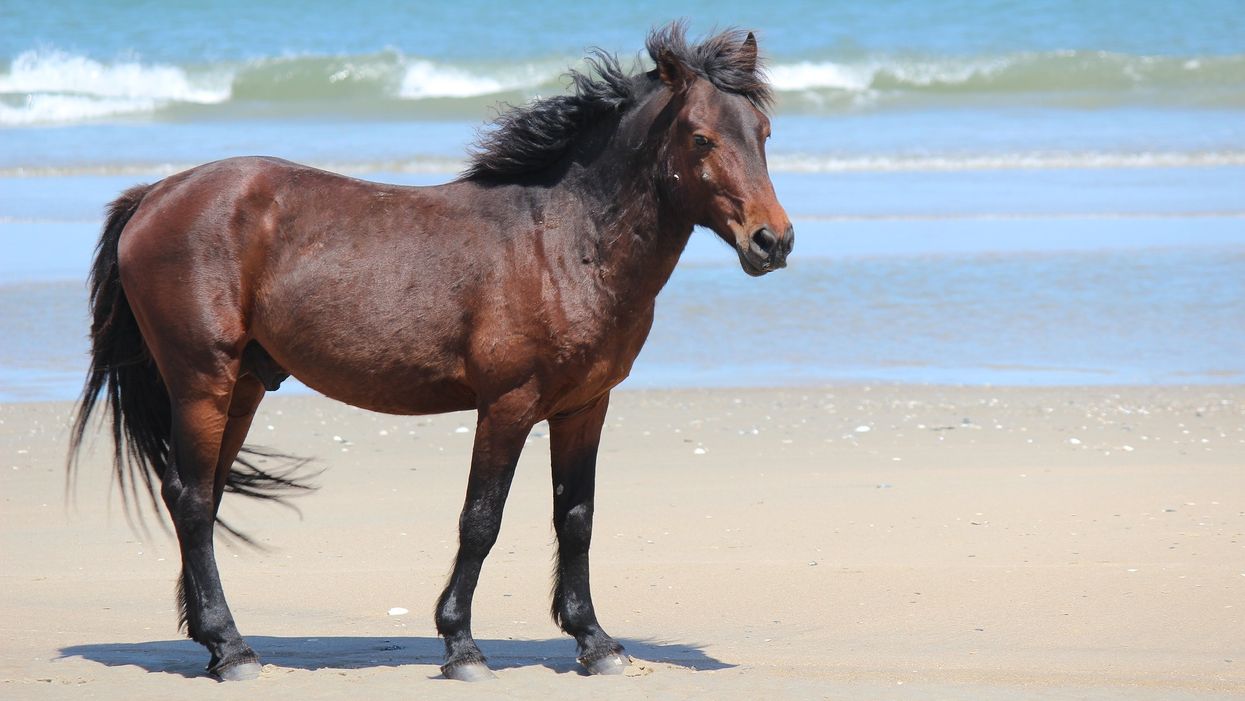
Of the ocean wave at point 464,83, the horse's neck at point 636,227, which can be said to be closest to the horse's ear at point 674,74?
the horse's neck at point 636,227

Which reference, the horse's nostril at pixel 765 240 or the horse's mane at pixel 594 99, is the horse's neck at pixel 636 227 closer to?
the horse's mane at pixel 594 99

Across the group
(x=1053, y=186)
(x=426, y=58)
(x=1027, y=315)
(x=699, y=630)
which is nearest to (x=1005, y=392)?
(x=1027, y=315)

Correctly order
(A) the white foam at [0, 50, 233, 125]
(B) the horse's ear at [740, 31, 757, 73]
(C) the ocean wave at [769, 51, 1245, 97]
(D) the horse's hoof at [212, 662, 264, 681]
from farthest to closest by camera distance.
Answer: (C) the ocean wave at [769, 51, 1245, 97]
(A) the white foam at [0, 50, 233, 125]
(D) the horse's hoof at [212, 662, 264, 681]
(B) the horse's ear at [740, 31, 757, 73]

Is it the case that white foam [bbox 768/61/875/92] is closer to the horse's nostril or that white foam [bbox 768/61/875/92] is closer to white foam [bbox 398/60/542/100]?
white foam [bbox 398/60/542/100]

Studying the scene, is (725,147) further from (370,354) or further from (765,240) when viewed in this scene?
(370,354)

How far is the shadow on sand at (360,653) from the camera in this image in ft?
17.2

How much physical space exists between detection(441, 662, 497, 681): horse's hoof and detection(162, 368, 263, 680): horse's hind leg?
662 millimetres

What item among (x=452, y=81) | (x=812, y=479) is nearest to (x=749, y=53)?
(x=812, y=479)

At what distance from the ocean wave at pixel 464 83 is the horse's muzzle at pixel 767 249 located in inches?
977

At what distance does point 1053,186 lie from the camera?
18.9 m

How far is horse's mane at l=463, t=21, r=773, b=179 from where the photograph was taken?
4867mm

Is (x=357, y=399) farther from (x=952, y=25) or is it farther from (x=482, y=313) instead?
(x=952, y=25)

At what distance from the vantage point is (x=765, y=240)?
4.55m

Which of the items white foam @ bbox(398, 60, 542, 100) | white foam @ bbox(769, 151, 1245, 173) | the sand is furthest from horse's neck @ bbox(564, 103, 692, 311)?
white foam @ bbox(398, 60, 542, 100)
